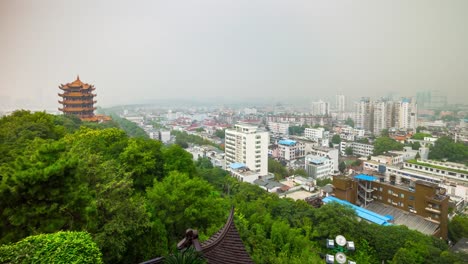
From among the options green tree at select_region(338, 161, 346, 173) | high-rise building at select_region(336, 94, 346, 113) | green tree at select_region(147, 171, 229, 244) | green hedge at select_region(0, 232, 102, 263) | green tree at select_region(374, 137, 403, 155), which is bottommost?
green tree at select_region(338, 161, 346, 173)

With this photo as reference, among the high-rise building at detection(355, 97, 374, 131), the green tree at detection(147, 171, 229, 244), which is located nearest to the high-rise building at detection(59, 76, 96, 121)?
the green tree at detection(147, 171, 229, 244)

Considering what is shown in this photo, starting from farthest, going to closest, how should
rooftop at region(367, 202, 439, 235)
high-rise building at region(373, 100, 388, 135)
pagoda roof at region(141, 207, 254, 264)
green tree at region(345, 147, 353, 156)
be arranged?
high-rise building at region(373, 100, 388, 135) → green tree at region(345, 147, 353, 156) → rooftop at region(367, 202, 439, 235) → pagoda roof at region(141, 207, 254, 264)

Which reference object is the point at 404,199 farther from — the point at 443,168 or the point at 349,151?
the point at 349,151

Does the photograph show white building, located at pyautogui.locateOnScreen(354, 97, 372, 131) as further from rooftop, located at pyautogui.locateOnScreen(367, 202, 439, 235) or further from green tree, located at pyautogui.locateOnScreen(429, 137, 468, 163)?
rooftop, located at pyautogui.locateOnScreen(367, 202, 439, 235)


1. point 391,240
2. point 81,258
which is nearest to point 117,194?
point 81,258

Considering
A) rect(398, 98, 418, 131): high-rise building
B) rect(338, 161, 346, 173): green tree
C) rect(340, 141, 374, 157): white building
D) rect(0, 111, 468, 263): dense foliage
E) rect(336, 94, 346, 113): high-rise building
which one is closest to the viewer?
rect(0, 111, 468, 263): dense foliage

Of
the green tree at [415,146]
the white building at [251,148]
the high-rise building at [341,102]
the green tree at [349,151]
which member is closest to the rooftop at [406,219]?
the white building at [251,148]

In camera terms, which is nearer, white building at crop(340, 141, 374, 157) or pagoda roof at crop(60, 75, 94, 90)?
pagoda roof at crop(60, 75, 94, 90)
